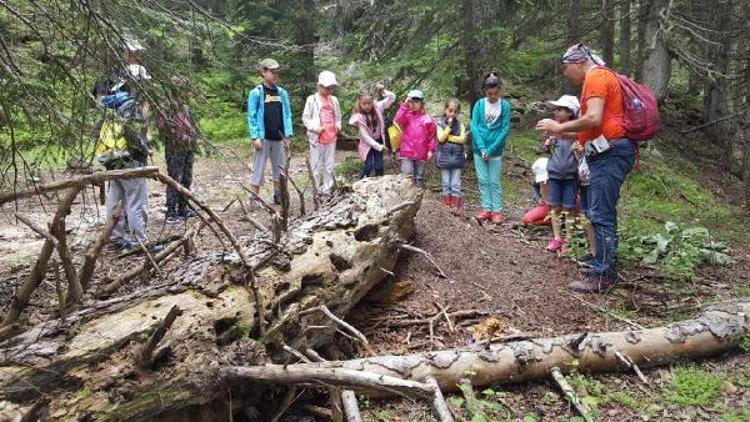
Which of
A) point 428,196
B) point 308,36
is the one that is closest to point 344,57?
point 308,36

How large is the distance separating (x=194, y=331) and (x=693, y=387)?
347 centimetres

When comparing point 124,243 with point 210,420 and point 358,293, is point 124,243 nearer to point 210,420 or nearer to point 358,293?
point 358,293

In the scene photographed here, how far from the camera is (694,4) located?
45.1 ft

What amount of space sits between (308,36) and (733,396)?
11909mm

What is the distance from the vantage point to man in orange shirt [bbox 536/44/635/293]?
5.32m

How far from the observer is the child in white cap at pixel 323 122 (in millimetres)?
8938

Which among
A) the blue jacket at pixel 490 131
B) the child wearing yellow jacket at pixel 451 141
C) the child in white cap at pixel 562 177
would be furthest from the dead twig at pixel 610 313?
the child wearing yellow jacket at pixel 451 141

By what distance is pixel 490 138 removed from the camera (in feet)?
26.2

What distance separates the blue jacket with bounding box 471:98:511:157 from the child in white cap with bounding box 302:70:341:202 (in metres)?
2.25

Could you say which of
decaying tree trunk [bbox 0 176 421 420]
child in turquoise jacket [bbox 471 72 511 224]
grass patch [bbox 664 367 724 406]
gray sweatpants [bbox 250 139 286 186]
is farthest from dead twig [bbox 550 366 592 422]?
gray sweatpants [bbox 250 139 286 186]

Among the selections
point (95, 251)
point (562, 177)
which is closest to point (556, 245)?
point (562, 177)

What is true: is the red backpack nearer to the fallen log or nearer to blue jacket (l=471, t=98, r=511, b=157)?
the fallen log

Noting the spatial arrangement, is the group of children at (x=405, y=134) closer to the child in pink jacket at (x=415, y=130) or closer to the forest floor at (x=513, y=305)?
the child in pink jacket at (x=415, y=130)

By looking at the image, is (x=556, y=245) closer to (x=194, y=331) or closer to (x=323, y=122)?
(x=323, y=122)
